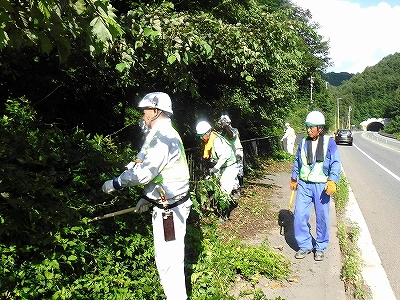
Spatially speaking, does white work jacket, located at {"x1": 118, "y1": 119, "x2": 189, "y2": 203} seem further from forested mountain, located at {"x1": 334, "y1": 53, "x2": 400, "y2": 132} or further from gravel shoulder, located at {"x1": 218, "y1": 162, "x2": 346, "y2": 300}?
forested mountain, located at {"x1": 334, "y1": 53, "x2": 400, "y2": 132}

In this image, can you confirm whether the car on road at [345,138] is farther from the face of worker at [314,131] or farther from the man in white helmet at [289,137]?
the face of worker at [314,131]

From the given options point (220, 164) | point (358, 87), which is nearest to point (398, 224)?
point (220, 164)

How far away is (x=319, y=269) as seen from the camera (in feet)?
15.0

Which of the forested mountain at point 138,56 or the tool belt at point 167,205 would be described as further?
the tool belt at point 167,205

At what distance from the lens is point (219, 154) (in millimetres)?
6227

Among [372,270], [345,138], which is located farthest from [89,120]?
[345,138]

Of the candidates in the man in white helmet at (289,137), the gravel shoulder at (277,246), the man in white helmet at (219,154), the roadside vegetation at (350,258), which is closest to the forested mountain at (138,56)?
the man in white helmet at (219,154)

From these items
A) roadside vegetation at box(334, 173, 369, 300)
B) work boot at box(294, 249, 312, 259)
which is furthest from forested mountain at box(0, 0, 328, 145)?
roadside vegetation at box(334, 173, 369, 300)

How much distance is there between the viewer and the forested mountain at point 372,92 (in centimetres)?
14625

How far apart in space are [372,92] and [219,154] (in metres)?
165

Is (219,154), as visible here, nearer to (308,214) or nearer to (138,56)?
(308,214)

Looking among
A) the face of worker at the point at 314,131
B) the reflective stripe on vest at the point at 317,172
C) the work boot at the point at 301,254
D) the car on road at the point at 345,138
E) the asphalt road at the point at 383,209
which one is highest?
the face of worker at the point at 314,131

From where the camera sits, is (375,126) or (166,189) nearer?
(166,189)

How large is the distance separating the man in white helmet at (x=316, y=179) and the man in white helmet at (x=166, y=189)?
2.33 metres
